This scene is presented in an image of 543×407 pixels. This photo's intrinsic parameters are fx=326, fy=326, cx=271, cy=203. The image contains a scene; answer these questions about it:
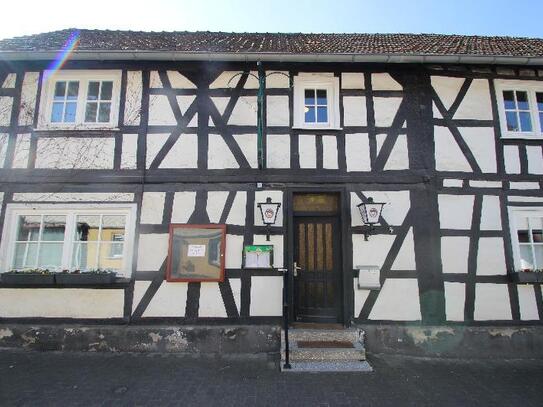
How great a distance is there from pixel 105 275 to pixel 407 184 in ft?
18.5

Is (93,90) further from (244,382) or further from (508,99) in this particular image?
(508,99)

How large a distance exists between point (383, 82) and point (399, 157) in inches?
60.6

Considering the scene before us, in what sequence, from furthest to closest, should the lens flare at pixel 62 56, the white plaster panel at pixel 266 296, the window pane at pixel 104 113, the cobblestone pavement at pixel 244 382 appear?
the window pane at pixel 104 113 < the lens flare at pixel 62 56 < the white plaster panel at pixel 266 296 < the cobblestone pavement at pixel 244 382

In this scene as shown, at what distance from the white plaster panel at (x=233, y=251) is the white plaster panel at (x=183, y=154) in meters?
1.54

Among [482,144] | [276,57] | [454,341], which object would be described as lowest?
[454,341]

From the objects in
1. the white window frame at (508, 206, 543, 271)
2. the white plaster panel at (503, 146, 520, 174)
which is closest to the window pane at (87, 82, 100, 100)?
the white plaster panel at (503, 146, 520, 174)

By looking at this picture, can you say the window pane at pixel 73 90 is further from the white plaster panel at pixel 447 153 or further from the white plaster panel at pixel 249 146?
the white plaster panel at pixel 447 153

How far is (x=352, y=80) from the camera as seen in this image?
6.40 meters

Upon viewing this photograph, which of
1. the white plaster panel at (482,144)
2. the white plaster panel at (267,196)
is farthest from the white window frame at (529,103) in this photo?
the white plaster panel at (267,196)

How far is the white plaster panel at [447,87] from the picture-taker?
20.9 feet

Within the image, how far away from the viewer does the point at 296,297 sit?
19.6 feet

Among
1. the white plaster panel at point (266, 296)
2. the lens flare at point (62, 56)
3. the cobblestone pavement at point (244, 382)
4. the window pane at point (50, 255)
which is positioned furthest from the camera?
the lens flare at point (62, 56)

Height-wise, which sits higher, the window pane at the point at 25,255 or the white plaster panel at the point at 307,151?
the white plaster panel at the point at 307,151

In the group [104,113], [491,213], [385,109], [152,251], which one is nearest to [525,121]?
[491,213]
